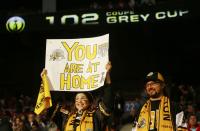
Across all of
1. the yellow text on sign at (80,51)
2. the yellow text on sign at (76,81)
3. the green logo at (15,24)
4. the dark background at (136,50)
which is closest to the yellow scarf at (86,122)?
the yellow text on sign at (76,81)

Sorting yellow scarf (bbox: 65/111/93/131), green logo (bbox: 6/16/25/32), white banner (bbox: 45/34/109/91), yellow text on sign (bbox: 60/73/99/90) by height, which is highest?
green logo (bbox: 6/16/25/32)

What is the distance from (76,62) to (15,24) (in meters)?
8.89

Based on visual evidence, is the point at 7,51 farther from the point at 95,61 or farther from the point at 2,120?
the point at 95,61

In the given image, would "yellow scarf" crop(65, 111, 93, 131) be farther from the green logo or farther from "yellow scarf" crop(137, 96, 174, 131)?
the green logo

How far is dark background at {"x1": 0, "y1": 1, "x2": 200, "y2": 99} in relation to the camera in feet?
57.1

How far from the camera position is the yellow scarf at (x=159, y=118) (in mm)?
6336

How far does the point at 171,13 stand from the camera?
14609 millimetres

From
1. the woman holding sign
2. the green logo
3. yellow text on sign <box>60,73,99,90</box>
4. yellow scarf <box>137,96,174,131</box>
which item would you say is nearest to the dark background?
the green logo

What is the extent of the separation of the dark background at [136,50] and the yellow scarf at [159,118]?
9.78 meters

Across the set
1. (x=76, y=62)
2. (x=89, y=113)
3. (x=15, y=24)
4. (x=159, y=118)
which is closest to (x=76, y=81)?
(x=76, y=62)

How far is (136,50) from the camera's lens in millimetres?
18781

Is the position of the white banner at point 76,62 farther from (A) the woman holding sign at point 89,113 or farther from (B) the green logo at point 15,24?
(B) the green logo at point 15,24

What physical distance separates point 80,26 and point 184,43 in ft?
12.7

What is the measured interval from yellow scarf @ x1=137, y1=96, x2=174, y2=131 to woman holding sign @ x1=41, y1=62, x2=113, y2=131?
393mm
